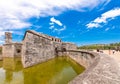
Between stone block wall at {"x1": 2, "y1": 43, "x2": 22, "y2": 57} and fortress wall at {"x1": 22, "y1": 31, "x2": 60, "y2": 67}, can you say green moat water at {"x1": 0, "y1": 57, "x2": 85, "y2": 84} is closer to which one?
fortress wall at {"x1": 22, "y1": 31, "x2": 60, "y2": 67}

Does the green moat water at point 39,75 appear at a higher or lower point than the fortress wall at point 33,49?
lower

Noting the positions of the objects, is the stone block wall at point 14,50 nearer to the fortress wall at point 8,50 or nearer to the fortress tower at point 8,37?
the fortress wall at point 8,50

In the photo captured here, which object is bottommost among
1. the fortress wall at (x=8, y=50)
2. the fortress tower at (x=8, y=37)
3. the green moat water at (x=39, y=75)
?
the green moat water at (x=39, y=75)

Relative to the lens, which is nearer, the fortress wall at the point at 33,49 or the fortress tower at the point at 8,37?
the fortress wall at the point at 33,49

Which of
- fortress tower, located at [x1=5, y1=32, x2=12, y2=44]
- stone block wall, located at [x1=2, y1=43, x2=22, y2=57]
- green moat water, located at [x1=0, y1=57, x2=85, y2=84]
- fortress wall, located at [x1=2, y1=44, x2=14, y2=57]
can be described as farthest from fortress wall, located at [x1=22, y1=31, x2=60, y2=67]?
fortress tower, located at [x1=5, y1=32, x2=12, y2=44]

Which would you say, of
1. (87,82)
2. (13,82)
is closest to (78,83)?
(87,82)

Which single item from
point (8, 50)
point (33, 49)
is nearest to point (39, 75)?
point (33, 49)

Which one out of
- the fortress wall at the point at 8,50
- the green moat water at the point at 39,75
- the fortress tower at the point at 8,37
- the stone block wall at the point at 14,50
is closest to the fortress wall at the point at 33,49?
the green moat water at the point at 39,75

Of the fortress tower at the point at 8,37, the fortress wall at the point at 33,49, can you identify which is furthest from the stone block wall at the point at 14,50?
the fortress wall at the point at 33,49

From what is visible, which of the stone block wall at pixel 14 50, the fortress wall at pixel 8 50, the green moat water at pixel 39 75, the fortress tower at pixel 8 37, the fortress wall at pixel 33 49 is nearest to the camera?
the green moat water at pixel 39 75

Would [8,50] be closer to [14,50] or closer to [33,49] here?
[14,50]

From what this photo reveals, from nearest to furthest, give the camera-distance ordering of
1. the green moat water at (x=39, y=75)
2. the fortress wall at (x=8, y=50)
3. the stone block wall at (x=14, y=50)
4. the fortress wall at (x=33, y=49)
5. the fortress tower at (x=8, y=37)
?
the green moat water at (x=39, y=75)
the fortress wall at (x=33, y=49)
the stone block wall at (x=14, y=50)
the fortress wall at (x=8, y=50)
the fortress tower at (x=8, y=37)

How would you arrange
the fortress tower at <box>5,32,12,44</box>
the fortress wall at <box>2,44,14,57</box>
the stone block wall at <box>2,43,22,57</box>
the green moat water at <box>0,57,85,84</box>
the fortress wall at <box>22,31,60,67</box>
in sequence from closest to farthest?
1. the green moat water at <box>0,57,85,84</box>
2. the fortress wall at <box>22,31,60,67</box>
3. the stone block wall at <box>2,43,22,57</box>
4. the fortress wall at <box>2,44,14,57</box>
5. the fortress tower at <box>5,32,12,44</box>

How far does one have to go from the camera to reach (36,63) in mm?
22109
